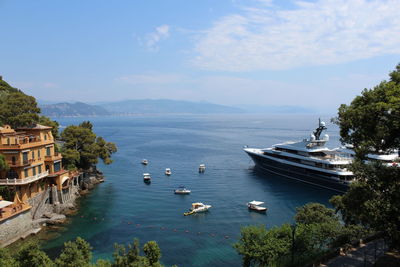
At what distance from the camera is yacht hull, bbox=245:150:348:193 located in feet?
159

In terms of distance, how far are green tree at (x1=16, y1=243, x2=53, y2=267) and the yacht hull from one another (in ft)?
140

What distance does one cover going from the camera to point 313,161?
174ft

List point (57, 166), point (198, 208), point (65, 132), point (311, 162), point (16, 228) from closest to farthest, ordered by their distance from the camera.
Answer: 1. point (16, 228)
2. point (57, 166)
3. point (198, 208)
4. point (65, 132)
5. point (311, 162)

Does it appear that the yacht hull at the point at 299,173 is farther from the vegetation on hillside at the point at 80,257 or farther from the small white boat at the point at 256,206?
the vegetation on hillside at the point at 80,257

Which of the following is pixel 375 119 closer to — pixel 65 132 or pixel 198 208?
pixel 198 208

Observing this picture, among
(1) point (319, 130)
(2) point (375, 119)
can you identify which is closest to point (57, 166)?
(2) point (375, 119)

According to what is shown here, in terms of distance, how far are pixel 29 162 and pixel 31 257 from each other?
62.5 ft

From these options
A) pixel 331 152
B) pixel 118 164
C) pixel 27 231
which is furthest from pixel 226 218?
pixel 118 164

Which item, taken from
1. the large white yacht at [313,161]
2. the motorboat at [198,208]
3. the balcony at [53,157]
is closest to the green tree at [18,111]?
the balcony at [53,157]

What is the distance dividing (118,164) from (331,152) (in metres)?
45.4

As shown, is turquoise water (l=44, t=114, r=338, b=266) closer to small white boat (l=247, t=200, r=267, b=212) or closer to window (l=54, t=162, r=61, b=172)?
small white boat (l=247, t=200, r=267, b=212)

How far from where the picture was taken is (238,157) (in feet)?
265

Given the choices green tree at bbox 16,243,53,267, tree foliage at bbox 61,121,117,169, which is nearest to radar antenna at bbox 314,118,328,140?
tree foliage at bbox 61,121,117,169

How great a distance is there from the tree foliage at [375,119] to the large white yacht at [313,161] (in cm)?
3018
